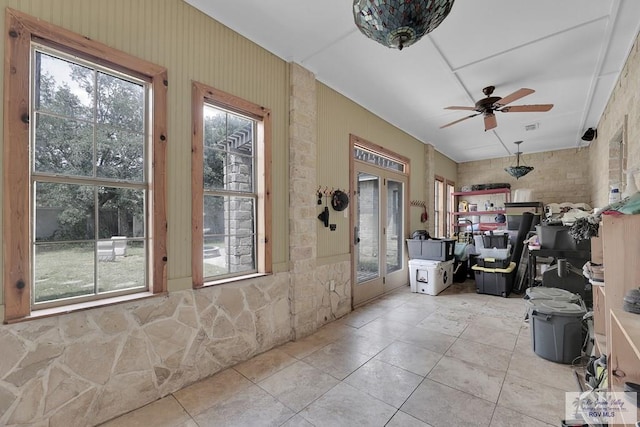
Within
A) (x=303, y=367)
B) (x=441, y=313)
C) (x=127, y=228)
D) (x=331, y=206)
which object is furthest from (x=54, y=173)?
(x=441, y=313)

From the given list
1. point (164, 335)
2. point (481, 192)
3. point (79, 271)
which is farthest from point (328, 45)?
point (481, 192)

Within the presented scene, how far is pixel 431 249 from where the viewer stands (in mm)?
5156

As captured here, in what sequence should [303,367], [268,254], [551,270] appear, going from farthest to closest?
[551,270]
[268,254]
[303,367]

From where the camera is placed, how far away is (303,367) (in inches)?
98.1

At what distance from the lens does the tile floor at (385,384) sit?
187cm

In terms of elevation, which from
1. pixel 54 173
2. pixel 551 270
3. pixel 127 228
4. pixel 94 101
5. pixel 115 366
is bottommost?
pixel 115 366

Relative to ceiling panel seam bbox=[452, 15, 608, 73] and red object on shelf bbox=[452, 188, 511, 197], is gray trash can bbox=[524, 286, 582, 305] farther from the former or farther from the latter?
red object on shelf bbox=[452, 188, 511, 197]

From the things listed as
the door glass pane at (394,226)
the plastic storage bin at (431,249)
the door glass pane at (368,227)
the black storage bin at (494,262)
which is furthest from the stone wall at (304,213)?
the black storage bin at (494,262)

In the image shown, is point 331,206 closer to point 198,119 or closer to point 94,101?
point 198,119

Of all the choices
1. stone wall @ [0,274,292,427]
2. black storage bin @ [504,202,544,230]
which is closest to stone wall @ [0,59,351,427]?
stone wall @ [0,274,292,427]

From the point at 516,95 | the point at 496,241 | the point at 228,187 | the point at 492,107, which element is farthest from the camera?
the point at 496,241

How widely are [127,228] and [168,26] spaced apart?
5.21ft

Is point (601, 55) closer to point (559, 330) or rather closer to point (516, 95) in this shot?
point (516, 95)

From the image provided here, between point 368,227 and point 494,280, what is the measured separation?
240 cm
